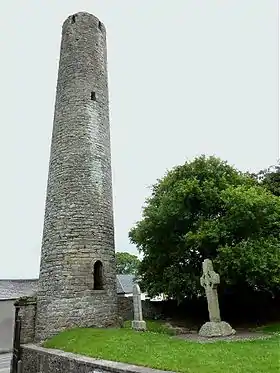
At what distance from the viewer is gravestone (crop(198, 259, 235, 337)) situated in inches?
492

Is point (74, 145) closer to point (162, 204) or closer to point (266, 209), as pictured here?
point (162, 204)

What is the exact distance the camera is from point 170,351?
29.6 feet

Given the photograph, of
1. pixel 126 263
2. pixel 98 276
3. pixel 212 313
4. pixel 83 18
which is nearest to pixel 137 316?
pixel 98 276

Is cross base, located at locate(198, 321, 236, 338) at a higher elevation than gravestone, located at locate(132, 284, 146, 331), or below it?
below

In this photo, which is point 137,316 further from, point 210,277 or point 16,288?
point 16,288

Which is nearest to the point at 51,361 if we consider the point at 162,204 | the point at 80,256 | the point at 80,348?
the point at 80,348

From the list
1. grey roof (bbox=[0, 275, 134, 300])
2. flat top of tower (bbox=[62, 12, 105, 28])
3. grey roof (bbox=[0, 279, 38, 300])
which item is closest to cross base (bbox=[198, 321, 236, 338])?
grey roof (bbox=[0, 275, 134, 300])

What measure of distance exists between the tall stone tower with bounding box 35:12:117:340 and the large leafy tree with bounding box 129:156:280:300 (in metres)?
2.79

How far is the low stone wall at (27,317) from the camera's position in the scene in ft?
46.4

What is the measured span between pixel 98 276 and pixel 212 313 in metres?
4.90

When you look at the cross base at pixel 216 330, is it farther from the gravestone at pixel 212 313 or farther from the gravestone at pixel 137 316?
the gravestone at pixel 137 316

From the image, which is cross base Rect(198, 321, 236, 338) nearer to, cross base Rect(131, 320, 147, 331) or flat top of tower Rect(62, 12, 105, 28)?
cross base Rect(131, 320, 147, 331)

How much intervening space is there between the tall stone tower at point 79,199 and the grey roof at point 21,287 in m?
12.2

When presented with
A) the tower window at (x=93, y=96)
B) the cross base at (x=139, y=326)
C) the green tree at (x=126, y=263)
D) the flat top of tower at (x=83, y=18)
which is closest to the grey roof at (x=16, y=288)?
the cross base at (x=139, y=326)
